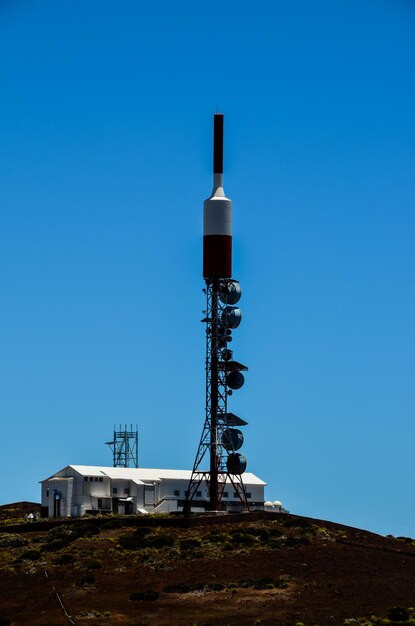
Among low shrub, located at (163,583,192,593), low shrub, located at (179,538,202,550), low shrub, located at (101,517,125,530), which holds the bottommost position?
low shrub, located at (163,583,192,593)

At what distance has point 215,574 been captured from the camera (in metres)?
104

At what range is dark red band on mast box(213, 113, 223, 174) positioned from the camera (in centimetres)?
12581

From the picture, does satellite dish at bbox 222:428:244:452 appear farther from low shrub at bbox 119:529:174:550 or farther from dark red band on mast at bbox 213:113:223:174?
dark red band on mast at bbox 213:113:223:174

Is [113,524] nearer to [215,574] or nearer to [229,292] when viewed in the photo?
[215,574]

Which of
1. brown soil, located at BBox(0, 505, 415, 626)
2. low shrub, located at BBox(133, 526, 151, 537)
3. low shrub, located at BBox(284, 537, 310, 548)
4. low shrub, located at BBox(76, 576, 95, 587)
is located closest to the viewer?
brown soil, located at BBox(0, 505, 415, 626)

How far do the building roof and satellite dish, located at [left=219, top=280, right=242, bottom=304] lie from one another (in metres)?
15.9

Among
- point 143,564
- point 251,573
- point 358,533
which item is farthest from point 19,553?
point 358,533

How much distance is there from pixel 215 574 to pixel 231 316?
26198 millimetres

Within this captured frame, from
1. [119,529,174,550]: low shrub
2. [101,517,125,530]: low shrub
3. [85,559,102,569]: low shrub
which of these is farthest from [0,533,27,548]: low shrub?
[85,559,102,569]: low shrub

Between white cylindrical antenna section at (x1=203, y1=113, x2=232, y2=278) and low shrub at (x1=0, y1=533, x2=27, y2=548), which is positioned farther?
white cylindrical antenna section at (x1=203, y1=113, x2=232, y2=278)

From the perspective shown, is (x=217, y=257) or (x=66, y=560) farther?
(x=217, y=257)

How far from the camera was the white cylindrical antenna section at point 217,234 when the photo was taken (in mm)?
124500

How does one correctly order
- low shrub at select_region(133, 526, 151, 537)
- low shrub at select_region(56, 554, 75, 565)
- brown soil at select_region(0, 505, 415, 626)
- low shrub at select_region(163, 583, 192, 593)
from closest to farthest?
brown soil at select_region(0, 505, 415, 626) < low shrub at select_region(163, 583, 192, 593) < low shrub at select_region(56, 554, 75, 565) < low shrub at select_region(133, 526, 151, 537)

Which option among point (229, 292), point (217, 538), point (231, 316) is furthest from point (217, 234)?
point (217, 538)
